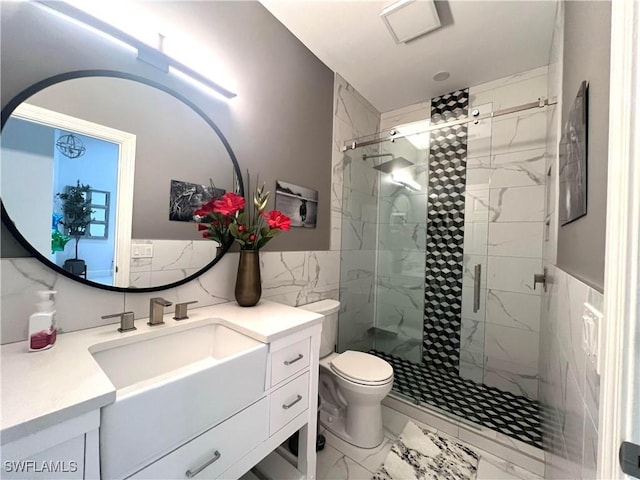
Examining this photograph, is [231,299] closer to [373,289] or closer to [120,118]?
[120,118]

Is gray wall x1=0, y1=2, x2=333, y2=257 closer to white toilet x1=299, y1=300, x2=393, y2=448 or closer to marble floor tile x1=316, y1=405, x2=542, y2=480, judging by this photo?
white toilet x1=299, y1=300, x2=393, y2=448

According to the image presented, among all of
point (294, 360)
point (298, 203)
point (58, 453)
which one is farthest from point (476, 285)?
point (58, 453)

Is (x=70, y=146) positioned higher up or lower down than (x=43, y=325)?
higher up

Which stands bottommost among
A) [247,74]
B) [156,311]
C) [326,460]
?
[326,460]

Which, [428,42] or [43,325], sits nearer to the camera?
[43,325]

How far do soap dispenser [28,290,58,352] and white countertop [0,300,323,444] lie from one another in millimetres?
26

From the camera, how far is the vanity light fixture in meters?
0.87

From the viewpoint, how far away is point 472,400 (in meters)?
1.87

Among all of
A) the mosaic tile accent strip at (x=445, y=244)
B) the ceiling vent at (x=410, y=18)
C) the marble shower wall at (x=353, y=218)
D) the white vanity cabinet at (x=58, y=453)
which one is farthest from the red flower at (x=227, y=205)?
the mosaic tile accent strip at (x=445, y=244)

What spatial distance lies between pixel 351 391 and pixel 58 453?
1.36m

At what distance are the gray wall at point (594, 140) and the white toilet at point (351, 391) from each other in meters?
1.15

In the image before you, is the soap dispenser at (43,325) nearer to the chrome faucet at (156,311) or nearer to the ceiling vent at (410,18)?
the chrome faucet at (156,311)

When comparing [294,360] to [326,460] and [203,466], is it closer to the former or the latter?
[203,466]

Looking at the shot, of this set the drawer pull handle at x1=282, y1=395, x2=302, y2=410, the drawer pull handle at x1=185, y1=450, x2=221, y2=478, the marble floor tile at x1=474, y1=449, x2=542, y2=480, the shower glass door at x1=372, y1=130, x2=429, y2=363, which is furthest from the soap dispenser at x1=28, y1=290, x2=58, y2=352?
Answer: the shower glass door at x1=372, y1=130, x2=429, y2=363
